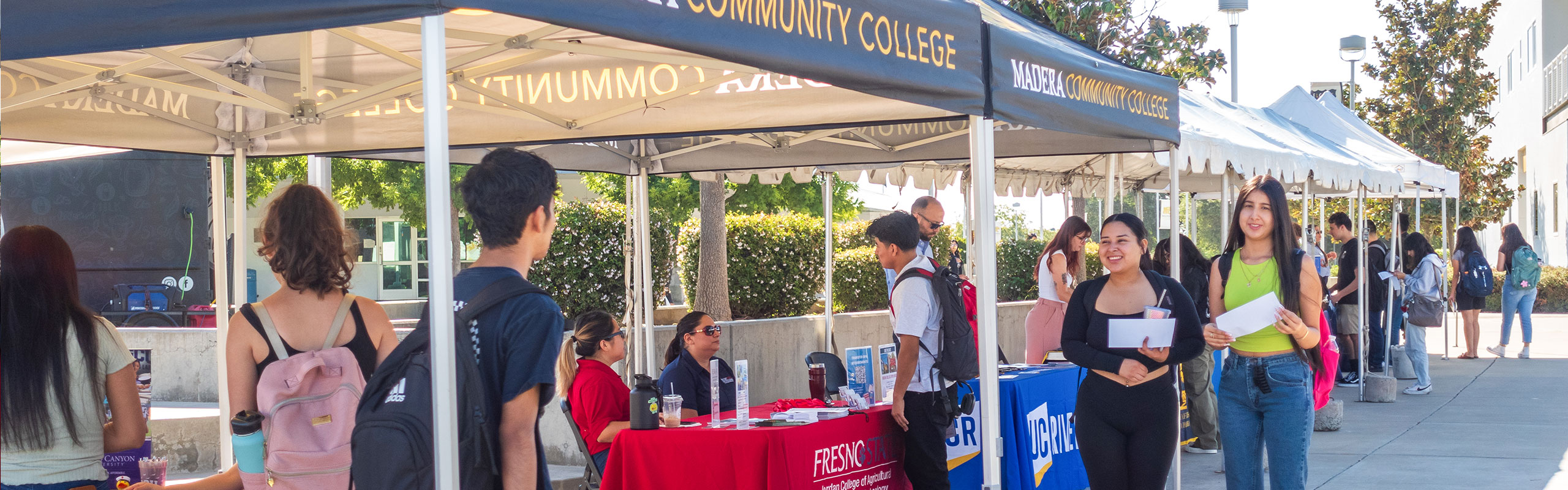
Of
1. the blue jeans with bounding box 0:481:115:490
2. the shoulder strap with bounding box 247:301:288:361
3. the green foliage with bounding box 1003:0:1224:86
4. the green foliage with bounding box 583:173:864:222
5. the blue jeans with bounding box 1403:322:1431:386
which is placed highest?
the green foliage with bounding box 1003:0:1224:86

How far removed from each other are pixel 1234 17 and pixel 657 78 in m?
9.90

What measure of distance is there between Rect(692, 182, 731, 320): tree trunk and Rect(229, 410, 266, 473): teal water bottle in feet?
27.8

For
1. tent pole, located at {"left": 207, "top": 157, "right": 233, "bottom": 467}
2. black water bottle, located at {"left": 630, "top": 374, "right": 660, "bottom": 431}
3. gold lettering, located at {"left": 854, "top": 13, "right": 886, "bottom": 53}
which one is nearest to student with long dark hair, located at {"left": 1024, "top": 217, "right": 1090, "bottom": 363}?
black water bottle, located at {"left": 630, "top": 374, "right": 660, "bottom": 431}

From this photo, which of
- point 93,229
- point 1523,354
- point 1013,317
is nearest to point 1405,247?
point 1523,354

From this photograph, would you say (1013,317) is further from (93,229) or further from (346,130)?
(93,229)

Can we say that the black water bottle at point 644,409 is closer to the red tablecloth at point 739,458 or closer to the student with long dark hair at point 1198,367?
the red tablecloth at point 739,458

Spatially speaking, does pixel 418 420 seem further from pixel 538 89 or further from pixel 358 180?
pixel 358 180

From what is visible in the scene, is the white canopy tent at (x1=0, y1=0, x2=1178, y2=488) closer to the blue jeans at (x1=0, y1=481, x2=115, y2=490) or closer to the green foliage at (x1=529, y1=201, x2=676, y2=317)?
the blue jeans at (x1=0, y1=481, x2=115, y2=490)

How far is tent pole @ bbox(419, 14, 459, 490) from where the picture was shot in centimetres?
218

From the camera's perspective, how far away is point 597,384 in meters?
4.94

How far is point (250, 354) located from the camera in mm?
2705

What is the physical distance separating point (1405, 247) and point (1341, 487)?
7.93 metres

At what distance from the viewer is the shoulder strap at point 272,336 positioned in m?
2.71

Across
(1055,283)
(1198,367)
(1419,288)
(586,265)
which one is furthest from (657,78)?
(1419,288)
